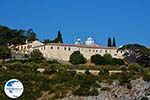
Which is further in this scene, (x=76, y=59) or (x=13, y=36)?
(x=13, y=36)

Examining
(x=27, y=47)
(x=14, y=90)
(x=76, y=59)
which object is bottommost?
(x=14, y=90)

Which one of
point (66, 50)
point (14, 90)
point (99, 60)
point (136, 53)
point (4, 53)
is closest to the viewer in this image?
point (14, 90)

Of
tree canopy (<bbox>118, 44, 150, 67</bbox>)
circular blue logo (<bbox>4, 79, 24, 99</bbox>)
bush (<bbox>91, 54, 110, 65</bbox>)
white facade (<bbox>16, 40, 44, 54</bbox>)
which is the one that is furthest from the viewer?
white facade (<bbox>16, 40, 44, 54</bbox>)

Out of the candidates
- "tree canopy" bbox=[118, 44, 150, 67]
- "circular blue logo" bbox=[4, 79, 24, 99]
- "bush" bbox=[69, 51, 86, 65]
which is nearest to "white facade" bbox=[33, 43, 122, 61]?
"tree canopy" bbox=[118, 44, 150, 67]

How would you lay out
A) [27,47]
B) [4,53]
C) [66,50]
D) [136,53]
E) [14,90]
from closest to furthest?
1. [14,90]
2. [4,53]
3. [136,53]
4. [66,50]
5. [27,47]

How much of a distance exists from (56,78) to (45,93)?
6221 millimetres

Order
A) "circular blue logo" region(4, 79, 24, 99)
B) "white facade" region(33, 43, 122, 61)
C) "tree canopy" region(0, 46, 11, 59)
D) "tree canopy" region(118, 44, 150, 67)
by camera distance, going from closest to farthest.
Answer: "circular blue logo" region(4, 79, 24, 99)
"tree canopy" region(0, 46, 11, 59)
"tree canopy" region(118, 44, 150, 67)
"white facade" region(33, 43, 122, 61)

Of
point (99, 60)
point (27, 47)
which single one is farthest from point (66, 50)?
point (99, 60)

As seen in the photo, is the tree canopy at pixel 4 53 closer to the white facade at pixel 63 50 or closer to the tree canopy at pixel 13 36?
the white facade at pixel 63 50

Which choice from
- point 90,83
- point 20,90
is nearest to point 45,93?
point 90,83

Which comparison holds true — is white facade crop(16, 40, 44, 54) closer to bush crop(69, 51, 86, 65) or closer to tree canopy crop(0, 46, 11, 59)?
tree canopy crop(0, 46, 11, 59)

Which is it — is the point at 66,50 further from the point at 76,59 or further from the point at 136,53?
the point at 136,53

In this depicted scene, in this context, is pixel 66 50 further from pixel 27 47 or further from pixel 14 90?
pixel 14 90

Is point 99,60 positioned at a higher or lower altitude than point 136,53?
lower
